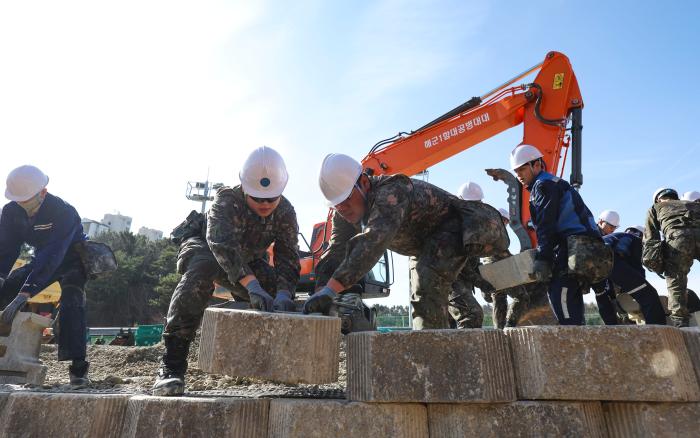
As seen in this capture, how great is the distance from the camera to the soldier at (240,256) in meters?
3.01

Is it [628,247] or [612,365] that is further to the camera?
[628,247]

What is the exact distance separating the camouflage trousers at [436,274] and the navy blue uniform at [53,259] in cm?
285

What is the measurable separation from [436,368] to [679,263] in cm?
408

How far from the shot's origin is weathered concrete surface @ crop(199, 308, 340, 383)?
2.23 meters

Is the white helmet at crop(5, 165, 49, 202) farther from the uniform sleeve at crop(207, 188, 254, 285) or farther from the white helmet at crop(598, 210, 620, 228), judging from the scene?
the white helmet at crop(598, 210, 620, 228)

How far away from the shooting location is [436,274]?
3.42 meters

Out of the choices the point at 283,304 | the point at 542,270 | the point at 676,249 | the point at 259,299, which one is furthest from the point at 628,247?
the point at 259,299

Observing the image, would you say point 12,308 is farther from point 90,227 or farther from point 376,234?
point 90,227

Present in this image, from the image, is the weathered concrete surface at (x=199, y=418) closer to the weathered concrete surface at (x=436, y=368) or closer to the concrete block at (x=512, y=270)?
the weathered concrete surface at (x=436, y=368)

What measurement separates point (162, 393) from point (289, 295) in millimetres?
1034

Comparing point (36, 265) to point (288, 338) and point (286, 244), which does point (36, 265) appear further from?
point (288, 338)

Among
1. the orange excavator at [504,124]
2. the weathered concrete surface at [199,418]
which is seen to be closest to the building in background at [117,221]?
the orange excavator at [504,124]

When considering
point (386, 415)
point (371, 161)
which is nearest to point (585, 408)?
point (386, 415)

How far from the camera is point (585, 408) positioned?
2.02 meters
